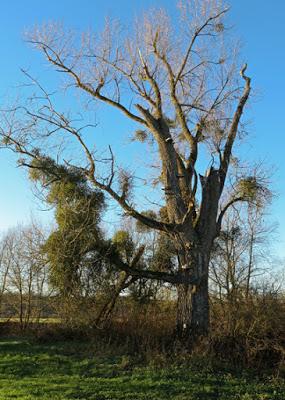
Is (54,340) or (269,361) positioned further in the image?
(54,340)

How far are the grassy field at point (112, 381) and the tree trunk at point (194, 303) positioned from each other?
2098 millimetres

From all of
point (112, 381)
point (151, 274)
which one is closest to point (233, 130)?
point (151, 274)

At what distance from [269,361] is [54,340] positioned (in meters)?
7.20

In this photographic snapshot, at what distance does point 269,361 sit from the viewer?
37.3ft

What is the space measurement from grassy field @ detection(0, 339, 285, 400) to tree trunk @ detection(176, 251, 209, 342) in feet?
6.88

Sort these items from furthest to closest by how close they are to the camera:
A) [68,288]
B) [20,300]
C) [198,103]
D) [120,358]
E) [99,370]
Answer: [20,300]
[198,103]
[68,288]
[120,358]
[99,370]

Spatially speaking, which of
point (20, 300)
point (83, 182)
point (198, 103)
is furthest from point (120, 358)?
point (20, 300)

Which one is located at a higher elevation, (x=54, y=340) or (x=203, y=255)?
(x=203, y=255)

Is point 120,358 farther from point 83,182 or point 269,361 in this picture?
point 83,182

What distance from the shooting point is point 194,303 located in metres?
12.8

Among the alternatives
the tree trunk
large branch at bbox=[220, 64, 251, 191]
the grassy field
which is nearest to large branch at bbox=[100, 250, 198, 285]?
the tree trunk

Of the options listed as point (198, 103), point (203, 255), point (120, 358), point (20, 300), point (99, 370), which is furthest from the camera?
point (20, 300)

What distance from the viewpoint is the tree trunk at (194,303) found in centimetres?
1255

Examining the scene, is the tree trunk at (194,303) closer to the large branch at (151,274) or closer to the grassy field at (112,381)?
the large branch at (151,274)
